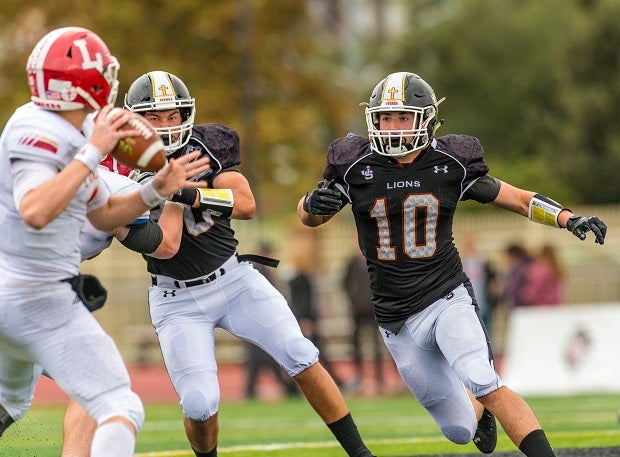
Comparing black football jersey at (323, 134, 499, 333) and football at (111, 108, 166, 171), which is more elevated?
football at (111, 108, 166, 171)

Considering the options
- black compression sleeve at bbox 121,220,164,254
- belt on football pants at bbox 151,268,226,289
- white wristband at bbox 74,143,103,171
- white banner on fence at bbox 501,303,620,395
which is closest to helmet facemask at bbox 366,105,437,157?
belt on football pants at bbox 151,268,226,289

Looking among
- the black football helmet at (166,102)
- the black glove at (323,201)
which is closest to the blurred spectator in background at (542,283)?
the black glove at (323,201)

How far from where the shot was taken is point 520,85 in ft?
112

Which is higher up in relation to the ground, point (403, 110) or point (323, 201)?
point (403, 110)

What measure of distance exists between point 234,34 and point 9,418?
65.0 ft

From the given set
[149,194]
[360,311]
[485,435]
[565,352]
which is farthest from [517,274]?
[149,194]

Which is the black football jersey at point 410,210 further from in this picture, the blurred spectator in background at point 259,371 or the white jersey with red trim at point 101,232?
the blurred spectator in background at point 259,371

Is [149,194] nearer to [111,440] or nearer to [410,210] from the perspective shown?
[111,440]

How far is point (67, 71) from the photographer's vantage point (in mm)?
5082

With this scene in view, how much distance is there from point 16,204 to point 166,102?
1812 millimetres

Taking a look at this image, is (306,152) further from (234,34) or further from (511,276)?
(511,276)

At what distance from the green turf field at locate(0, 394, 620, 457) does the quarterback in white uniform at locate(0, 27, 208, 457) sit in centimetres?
306

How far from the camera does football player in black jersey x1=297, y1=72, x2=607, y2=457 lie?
650cm

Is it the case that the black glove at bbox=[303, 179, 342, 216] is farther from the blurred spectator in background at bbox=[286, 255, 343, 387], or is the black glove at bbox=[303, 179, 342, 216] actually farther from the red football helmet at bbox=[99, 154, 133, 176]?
the blurred spectator in background at bbox=[286, 255, 343, 387]
